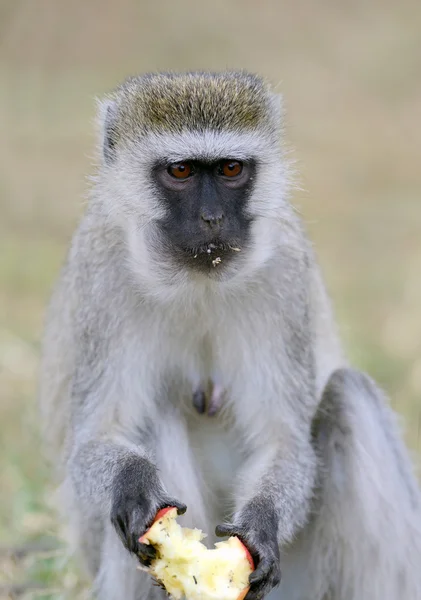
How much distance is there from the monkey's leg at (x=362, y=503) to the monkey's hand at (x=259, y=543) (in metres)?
0.57

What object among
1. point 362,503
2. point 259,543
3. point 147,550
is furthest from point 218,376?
point 147,550

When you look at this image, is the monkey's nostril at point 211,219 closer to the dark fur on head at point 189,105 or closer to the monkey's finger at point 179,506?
the dark fur on head at point 189,105

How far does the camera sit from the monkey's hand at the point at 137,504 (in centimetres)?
414

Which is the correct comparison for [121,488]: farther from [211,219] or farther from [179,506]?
[211,219]

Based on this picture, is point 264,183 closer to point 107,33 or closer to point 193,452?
point 193,452

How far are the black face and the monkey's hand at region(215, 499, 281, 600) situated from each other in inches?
37.1

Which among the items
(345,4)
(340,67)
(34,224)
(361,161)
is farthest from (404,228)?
(345,4)

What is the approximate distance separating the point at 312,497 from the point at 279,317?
762 millimetres

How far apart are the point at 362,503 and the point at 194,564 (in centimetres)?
102

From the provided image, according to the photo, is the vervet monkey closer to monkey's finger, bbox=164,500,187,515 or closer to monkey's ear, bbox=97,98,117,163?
monkey's ear, bbox=97,98,117,163

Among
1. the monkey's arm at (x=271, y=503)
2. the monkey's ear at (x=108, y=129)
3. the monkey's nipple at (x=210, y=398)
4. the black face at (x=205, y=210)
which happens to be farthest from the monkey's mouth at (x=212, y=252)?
the monkey's arm at (x=271, y=503)

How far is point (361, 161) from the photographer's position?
12.2m

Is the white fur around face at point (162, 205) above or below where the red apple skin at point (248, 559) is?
above

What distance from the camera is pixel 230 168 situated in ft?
14.6
